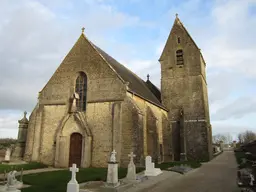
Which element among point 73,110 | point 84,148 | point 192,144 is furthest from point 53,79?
point 192,144

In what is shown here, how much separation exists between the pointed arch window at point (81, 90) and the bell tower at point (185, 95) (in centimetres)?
1165

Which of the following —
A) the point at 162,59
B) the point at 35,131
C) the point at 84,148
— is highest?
the point at 162,59

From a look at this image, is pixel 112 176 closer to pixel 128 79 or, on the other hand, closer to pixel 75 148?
pixel 75 148

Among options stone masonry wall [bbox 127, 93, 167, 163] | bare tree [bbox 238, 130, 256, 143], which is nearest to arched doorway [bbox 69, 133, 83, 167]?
stone masonry wall [bbox 127, 93, 167, 163]

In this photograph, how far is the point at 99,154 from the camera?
17594mm

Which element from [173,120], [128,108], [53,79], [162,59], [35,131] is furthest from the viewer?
[162,59]

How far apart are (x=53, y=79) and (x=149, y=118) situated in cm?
946

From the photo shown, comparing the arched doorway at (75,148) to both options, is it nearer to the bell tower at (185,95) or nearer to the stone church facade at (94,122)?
the stone church facade at (94,122)

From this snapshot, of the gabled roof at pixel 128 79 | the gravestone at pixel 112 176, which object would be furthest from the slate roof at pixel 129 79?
the gravestone at pixel 112 176

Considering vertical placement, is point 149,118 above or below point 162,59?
below

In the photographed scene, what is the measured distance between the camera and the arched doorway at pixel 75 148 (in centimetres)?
1803

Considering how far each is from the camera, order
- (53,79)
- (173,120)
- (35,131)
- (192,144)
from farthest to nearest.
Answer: (173,120), (192,144), (53,79), (35,131)

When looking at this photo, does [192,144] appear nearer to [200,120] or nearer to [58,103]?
[200,120]

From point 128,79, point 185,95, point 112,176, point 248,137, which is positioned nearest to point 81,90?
point 128,79
